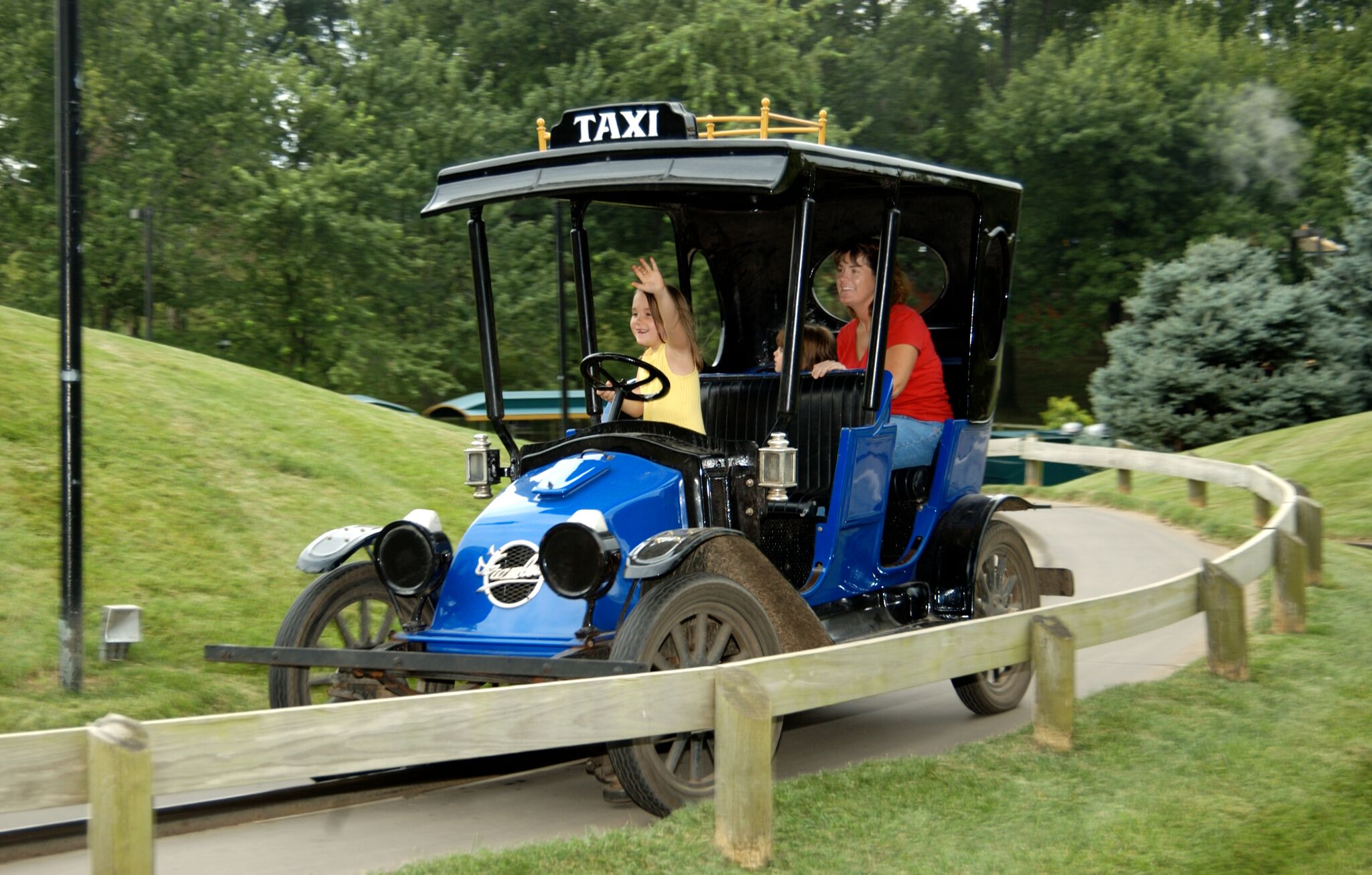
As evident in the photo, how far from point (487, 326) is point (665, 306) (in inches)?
35.5

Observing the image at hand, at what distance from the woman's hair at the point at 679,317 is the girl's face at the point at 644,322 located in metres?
0.01

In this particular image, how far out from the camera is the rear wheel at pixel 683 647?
546 cm

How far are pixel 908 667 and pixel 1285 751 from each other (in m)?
1.80

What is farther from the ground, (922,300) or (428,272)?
(428,272)

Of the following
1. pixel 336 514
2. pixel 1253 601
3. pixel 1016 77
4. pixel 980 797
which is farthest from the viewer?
pixel 1016 77

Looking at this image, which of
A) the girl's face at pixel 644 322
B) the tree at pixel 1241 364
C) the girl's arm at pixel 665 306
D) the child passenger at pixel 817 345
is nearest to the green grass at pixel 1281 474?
the tree at pixel 1241 364

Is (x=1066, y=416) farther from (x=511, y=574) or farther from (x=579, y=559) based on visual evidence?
(x=579, y=559)

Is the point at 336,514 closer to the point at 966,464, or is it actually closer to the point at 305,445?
the point at 305,445

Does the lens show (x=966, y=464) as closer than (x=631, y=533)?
No

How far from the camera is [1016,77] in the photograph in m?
42.2

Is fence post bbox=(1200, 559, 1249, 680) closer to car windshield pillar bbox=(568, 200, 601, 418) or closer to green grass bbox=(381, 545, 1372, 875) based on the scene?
green grass bbox=(381, 545, 1372, 875)

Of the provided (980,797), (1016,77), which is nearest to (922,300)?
(980,797)

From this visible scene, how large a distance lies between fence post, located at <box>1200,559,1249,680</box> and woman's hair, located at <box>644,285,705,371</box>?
2875 millimetres

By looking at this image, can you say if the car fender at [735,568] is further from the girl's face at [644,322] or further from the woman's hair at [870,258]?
the woman's hair at [870,258]
